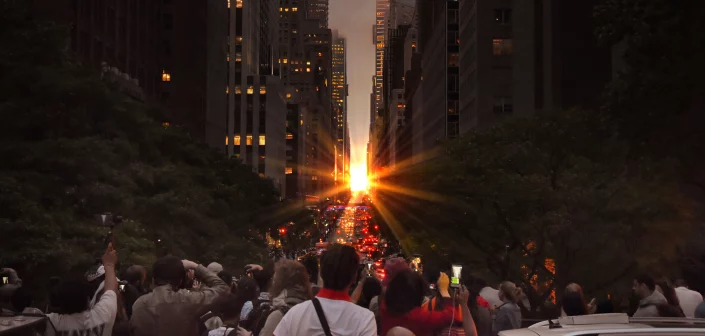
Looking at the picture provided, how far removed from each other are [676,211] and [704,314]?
72.1ft

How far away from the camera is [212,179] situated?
56344 mm

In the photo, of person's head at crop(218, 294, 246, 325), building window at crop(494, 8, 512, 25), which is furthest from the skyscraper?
person's head at crop(218, 294, 246, 325)

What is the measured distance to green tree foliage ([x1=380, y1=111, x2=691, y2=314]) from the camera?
1225 inches

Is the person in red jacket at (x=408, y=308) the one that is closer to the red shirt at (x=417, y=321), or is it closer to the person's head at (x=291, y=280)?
the red shirt at (x=417, y=321)

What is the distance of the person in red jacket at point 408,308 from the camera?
7.45 meters

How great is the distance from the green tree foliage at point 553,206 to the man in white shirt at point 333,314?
22059 millimetres

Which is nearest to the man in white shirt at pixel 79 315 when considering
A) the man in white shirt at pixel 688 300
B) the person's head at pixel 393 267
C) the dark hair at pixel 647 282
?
the person's head at pixel 393 267

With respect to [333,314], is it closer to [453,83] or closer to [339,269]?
[339,269]

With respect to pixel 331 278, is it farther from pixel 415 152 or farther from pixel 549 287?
pixel 415 152

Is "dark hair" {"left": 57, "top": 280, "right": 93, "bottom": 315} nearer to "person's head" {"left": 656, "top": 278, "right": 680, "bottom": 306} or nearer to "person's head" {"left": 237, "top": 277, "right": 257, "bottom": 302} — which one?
"person's head" {"left": 237, "top": 277, "right": 257, "bottom": 302}

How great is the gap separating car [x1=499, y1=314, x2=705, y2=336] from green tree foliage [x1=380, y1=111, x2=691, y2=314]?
20097mm

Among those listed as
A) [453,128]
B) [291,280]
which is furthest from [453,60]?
[291,280]

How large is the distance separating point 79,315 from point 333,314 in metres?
2.78

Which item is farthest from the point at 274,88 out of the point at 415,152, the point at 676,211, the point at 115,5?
the point at 676,211
